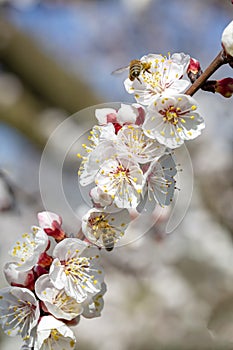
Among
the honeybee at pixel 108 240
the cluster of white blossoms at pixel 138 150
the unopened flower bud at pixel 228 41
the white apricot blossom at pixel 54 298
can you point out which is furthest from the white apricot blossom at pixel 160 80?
the white apricot blossom at pixel 54 298

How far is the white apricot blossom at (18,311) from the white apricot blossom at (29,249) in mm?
45

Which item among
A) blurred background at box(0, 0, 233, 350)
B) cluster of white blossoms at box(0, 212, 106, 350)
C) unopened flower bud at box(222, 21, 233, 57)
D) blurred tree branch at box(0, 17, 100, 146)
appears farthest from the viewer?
blurred tree branch at box(0, 17, 100, 146)

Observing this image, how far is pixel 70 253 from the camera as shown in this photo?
1.01 metres

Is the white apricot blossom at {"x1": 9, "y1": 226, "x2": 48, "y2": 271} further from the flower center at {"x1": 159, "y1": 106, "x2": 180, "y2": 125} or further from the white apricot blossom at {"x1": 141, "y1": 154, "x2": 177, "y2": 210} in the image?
the flower center at {"x1": 159, "y1": 106, "x2": 180, "y2": 125}

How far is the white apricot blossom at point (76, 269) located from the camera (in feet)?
3.25

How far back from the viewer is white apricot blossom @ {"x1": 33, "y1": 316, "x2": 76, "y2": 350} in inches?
38.0

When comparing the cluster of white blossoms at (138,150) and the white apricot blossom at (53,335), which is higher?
the cluster of white blossoms at (138,150)

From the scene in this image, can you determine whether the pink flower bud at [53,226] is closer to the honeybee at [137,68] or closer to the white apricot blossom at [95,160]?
the white apricot blossom at [95,160]

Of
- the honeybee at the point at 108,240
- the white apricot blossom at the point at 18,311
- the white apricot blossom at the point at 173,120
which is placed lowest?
the white apricot blossom at the point at 18,311

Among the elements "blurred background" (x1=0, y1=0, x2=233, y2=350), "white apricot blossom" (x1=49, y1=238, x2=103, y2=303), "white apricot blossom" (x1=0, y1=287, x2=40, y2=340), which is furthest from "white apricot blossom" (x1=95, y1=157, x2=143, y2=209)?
"blurred background" (x1=0, y1=0, x2=233, y2=350)

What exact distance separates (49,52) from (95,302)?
7.71 ft

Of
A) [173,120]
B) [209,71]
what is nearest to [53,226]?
[173,120]

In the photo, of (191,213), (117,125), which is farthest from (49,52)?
(117,125)

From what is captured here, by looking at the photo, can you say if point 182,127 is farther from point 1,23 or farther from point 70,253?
point 1,23
